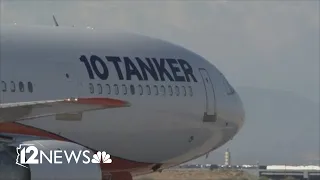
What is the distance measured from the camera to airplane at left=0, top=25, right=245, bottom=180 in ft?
94.4

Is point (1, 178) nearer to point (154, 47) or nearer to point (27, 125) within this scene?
point (27, 125)

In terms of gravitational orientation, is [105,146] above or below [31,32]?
below

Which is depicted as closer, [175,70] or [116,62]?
[116,62]

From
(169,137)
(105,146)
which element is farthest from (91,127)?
(169,137)

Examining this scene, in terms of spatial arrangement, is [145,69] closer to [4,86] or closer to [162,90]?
[162,90]

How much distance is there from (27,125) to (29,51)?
1709 mm

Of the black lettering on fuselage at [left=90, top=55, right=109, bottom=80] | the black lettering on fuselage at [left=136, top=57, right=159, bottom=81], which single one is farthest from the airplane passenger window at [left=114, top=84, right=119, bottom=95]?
the black lettering on fuselage at [left=136, top=57, right=159, bottom=81]

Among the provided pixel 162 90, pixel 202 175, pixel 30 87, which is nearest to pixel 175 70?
pixel 162 90

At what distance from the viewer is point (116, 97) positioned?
31703mm

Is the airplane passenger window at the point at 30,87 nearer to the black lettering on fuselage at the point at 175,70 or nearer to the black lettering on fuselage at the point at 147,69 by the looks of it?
the black lettering on fuselage at the point at 147,69

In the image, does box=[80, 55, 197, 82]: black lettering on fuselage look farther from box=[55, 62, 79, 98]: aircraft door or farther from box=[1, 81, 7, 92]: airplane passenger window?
box=[1, 81, 7, 92]: airplane passenger window

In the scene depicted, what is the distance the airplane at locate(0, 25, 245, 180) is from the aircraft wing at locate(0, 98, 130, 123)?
919mm

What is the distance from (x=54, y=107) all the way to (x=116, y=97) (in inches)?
306

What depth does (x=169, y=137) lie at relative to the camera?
33.4 meters
